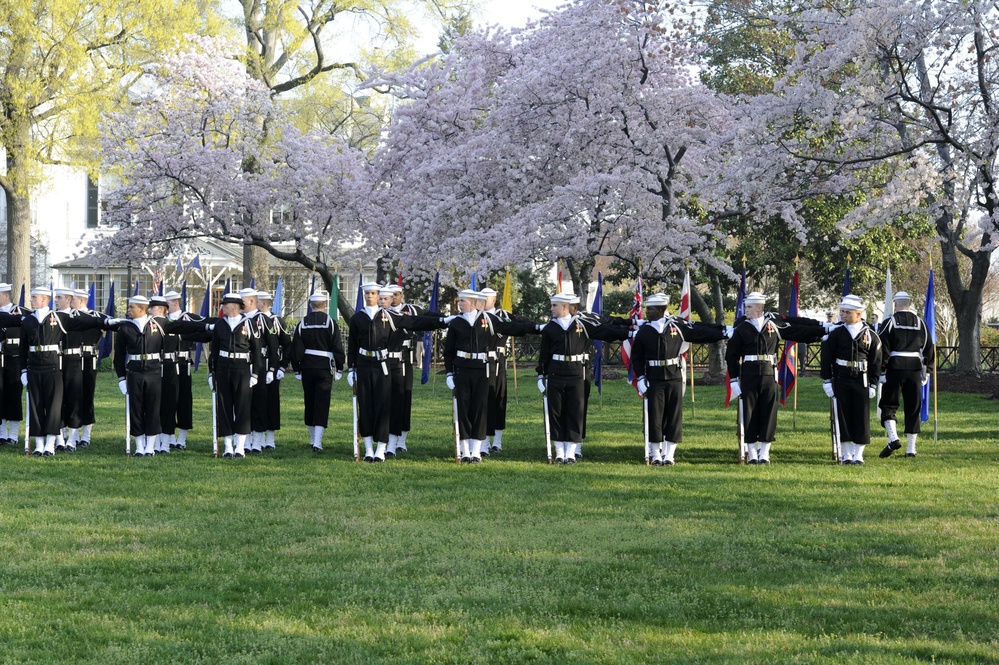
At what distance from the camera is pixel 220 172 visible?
95.1 feet

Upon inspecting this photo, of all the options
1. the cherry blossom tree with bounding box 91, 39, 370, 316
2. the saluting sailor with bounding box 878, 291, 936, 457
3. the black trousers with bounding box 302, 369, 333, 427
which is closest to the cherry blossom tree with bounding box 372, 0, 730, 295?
the cherry blossom tree with bounding box 91, 39, 370, 316

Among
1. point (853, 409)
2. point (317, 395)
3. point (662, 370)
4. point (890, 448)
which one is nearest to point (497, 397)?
point (662, 370)

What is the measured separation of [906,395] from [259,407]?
809cm

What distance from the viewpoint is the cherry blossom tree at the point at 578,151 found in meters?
23.2

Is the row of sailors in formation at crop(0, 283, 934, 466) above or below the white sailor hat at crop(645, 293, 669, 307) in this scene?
below

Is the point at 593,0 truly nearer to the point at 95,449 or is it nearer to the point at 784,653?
the point at 95,449

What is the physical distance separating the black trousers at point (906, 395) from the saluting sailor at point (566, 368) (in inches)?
135

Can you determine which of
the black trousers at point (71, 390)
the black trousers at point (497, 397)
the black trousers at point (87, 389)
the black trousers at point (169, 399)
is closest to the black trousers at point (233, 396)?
the black trousers at point (169, 399)

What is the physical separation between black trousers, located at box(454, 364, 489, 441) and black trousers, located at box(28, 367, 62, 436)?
4.99 m

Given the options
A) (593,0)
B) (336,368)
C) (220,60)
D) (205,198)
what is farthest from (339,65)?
(336,368)

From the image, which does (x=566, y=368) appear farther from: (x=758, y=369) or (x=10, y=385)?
(x=10, y=385)

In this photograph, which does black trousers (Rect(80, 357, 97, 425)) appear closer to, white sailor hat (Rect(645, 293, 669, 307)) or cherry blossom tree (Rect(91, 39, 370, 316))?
white sailor hat (Rect(645, 293, 669, 307))

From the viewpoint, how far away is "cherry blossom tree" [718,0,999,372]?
18422mm

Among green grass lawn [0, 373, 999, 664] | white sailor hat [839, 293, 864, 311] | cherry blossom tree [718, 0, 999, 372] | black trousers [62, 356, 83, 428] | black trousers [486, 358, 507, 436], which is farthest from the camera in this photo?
cherry blossom tree [718, 0, 999, 372]
